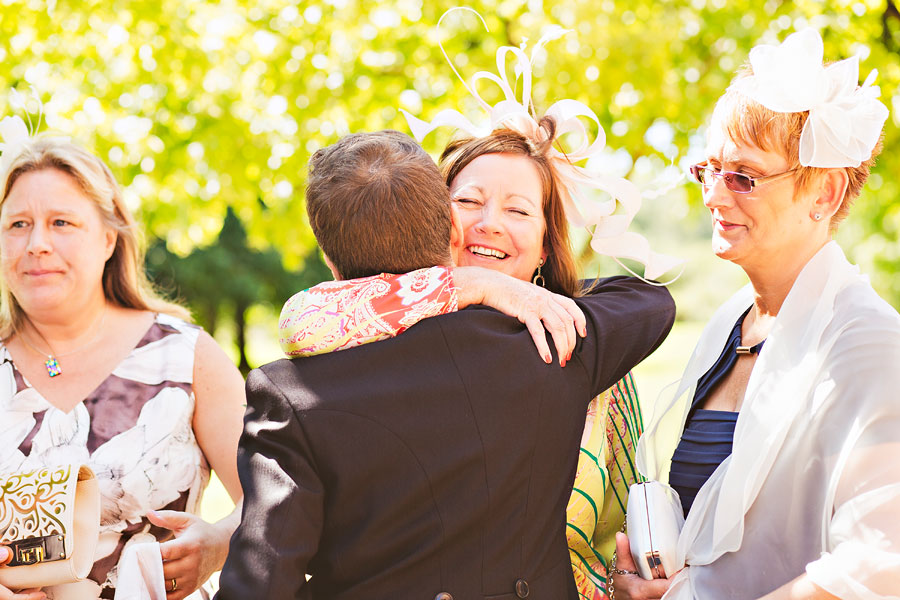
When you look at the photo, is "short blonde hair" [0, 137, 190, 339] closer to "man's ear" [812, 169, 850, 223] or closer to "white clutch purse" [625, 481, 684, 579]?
"white clutch purse" [625, 481, 684, 579]

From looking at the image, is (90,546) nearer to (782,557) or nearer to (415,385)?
(415,385)

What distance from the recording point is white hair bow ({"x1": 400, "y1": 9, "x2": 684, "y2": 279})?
2.80 m

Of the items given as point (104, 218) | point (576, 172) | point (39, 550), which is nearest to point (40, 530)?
point (39, 550)

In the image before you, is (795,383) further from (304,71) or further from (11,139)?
(304,71)

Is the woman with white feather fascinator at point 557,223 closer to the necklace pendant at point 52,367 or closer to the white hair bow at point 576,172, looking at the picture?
the white hair bow at point 576,172

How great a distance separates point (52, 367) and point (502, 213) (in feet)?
5.39

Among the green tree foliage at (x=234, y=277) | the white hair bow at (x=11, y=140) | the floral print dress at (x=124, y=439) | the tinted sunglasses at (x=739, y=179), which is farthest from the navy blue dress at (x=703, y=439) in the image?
the green tree foliage at (x=234, y=277)

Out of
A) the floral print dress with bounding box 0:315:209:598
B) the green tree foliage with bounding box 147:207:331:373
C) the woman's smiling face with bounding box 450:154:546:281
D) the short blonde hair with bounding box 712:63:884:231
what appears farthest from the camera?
the green tree foliage with bounding box 147:207:331:373

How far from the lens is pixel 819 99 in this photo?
7.62 ft

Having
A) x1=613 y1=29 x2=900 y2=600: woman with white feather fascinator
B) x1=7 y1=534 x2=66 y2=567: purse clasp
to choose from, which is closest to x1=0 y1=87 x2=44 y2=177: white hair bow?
x1=7 y1=534 x2=66 y2=567: purse clasp

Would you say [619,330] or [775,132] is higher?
[775,132]

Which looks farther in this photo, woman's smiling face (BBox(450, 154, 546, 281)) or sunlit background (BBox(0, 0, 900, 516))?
sunlit background (BBox(0, 0, 900, 516))

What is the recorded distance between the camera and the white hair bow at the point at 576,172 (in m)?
2.80

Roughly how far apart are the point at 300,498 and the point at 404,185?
694 millimetres
